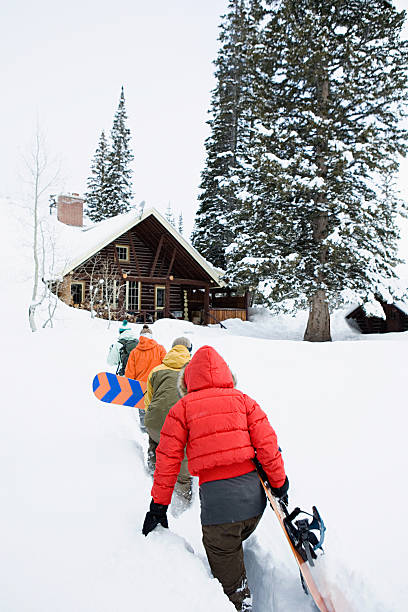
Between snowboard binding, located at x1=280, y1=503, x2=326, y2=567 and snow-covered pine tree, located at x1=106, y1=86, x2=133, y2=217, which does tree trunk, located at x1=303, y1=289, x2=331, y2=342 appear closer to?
snowboard binding, located at x1=280, y1=503, x2=326, y2=567

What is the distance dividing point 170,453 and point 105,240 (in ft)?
59.5

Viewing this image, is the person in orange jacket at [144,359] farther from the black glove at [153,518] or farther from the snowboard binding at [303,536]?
the snowboard binding at [303,536]

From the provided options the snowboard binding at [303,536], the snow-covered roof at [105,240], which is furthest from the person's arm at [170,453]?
the snow-covered roof at [105,240]

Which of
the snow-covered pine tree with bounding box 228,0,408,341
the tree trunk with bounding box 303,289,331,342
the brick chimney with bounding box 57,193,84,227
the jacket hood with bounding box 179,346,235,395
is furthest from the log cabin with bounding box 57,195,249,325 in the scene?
the jacket hood with bounding box 179,346,235,395

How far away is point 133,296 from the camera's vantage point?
23.3 meters

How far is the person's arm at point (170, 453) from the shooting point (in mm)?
2631

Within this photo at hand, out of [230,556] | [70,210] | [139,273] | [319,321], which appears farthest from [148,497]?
[70,210]

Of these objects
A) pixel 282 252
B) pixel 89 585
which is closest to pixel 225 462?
pixel 89 585

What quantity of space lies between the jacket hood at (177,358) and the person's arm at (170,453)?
1.53 m

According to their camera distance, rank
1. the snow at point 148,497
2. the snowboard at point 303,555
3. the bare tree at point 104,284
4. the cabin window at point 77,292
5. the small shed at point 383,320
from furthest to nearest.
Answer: the small shed at point 383,320
the cabin window at point 77,292
the bare tree at point 104,284
the snowboard at point 303,555
the snow at point 148,497

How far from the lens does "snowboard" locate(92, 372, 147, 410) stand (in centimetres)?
562

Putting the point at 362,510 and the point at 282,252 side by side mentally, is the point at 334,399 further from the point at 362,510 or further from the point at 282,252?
the point at 282,252

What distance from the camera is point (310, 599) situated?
A: 2789 millimetres

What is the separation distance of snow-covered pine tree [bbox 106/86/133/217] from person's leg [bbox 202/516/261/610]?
3615 cm
